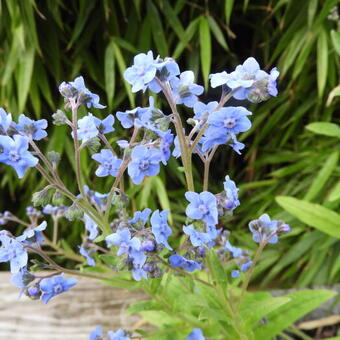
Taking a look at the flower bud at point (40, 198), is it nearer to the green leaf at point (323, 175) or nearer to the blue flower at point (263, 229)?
the blue flower at point (263, 229)

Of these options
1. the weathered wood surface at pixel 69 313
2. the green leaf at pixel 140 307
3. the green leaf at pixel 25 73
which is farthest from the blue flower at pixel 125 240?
Result: the green leaf at pixel 25 73

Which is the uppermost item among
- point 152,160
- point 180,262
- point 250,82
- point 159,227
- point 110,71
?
point 250,82

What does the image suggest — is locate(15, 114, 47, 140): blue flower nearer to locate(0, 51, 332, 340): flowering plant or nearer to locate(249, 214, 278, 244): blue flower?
locate(0, 51, 332, 340): flowering plant

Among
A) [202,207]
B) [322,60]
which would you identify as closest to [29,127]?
[202,207]

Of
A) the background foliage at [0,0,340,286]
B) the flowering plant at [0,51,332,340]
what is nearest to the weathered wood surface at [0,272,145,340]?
the background foliage at [0,0,340,286]

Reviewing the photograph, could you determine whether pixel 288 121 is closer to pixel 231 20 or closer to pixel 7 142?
pixel 231 20

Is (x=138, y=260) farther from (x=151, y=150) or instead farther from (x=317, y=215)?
(x=317, y=215)
